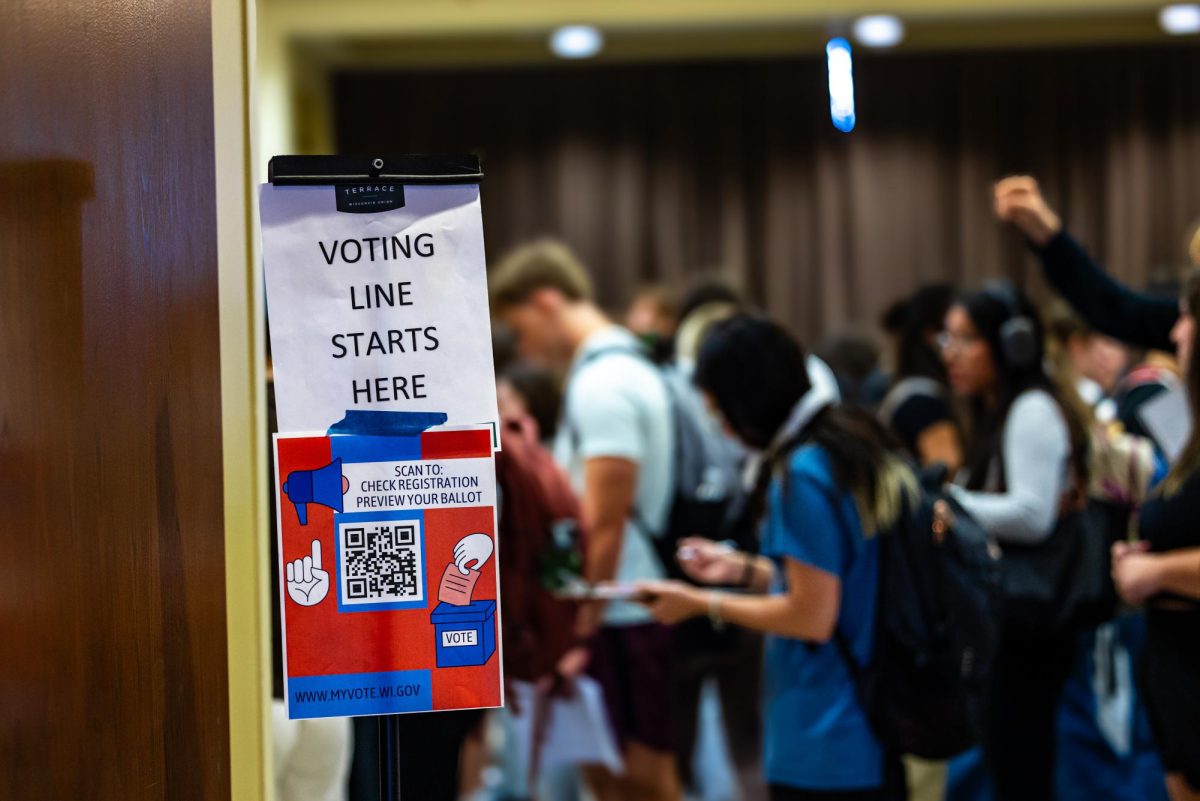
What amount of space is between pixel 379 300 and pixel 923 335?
2734 mm

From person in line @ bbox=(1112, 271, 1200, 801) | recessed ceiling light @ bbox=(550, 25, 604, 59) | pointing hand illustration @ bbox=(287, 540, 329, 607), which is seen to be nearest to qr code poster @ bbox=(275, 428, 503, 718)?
pointing hand illustration @ bbox=(287, 540, 329, 607)

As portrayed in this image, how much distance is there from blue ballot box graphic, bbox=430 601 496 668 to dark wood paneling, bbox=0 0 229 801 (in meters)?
0.23

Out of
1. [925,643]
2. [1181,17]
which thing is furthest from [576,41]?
[925,643]

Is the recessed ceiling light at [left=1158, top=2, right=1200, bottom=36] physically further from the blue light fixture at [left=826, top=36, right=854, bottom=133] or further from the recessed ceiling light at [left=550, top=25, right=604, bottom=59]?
the blue light fixture at [left=826, top=36, right=854, bottom=133]

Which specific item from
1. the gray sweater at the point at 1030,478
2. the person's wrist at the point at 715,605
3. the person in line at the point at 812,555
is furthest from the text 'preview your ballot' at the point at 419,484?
the gray sweater at the point at 1030,478

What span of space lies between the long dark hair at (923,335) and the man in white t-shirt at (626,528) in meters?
0.78

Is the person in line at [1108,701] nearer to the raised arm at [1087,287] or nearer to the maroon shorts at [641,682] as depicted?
the raised arm at [1087,287]

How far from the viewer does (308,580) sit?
1231mm

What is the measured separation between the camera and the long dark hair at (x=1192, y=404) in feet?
7.36

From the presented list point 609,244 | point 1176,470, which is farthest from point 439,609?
point 609,244

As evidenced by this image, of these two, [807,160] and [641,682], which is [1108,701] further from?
[807,160]

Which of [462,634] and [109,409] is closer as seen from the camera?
[109,409]

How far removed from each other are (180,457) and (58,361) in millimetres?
267

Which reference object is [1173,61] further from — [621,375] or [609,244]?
[621,375]
